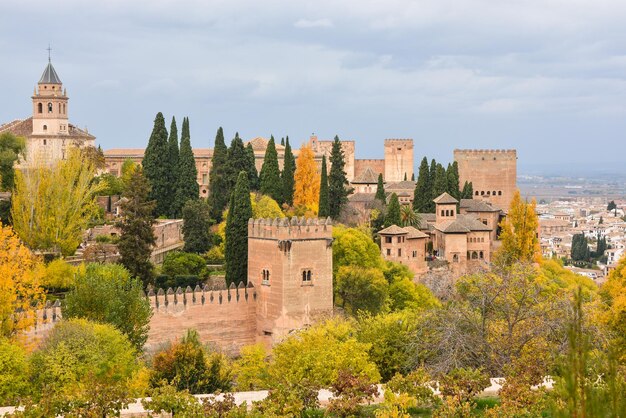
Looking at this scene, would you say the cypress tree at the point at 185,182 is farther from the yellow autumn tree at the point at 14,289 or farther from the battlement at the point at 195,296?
the yellow autumn tree at the point at 14,289

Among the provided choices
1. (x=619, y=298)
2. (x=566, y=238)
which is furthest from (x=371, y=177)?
(x=566, y=238)

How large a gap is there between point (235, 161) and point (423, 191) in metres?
12.6

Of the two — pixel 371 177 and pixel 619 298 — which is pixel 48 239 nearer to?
pixel 619 298

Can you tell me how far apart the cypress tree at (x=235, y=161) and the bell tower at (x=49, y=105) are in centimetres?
1076

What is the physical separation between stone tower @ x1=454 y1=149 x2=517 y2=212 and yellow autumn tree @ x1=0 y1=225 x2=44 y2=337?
40.4 m

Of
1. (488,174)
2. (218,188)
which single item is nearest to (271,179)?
(218,188)

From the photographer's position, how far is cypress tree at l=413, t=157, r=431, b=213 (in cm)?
5831

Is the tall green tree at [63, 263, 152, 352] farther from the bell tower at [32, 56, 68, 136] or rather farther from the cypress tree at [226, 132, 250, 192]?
the bell tower at [32, 56, 68, 136]

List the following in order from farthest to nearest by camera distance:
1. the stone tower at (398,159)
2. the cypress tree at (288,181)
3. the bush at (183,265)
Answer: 1. the stone tower at (398,159)
2. the cypress tree at (288,181)
3. the bush at (183,265)

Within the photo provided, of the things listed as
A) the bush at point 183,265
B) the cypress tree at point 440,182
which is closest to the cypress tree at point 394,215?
the cypress tree at point 440,182

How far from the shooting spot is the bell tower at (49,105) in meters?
55.8

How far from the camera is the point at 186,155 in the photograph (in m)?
50.9

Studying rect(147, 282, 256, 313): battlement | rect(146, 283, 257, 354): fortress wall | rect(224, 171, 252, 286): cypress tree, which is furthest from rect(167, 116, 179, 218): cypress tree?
rect(146, 283, 257, 354): fortress wall

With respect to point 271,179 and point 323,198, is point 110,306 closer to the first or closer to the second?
point 323,198
